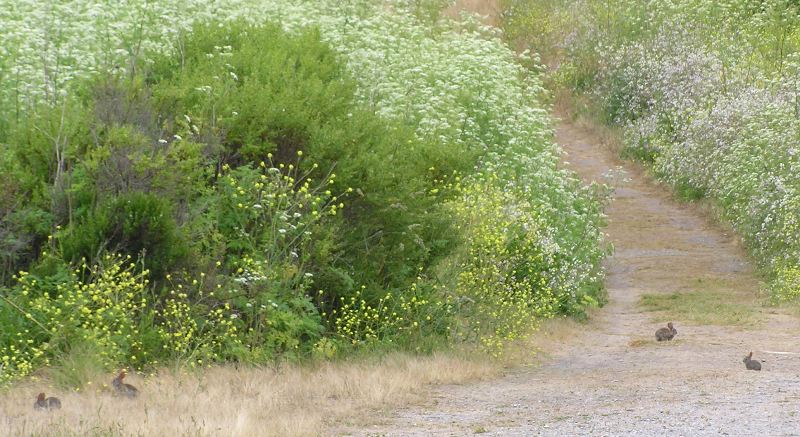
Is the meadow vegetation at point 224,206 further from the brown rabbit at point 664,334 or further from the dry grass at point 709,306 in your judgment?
the dry grass at point 709,306

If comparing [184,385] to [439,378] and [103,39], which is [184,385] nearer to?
[439,378]

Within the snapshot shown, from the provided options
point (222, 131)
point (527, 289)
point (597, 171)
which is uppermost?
point (222, 131)

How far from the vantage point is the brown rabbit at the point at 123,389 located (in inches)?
370

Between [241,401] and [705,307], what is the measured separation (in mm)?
10726

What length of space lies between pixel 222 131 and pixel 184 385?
3.08 m

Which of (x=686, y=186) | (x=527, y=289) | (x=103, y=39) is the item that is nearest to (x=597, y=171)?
(x=686, y=186)

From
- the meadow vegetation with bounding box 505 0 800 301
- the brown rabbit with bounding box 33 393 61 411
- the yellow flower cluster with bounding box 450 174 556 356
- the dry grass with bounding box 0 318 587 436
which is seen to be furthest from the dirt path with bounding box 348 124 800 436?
the brown rabbit with bounding box 33 393 61 411

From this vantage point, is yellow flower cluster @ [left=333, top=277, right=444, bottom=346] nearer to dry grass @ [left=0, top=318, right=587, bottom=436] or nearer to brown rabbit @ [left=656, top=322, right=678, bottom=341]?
dry grass @ [left=0, top=318, right=587, bottom=436]

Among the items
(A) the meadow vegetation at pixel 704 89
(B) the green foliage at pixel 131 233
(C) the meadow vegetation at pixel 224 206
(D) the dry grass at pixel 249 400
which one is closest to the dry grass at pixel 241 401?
(D) the dry grass at pixel 249 400

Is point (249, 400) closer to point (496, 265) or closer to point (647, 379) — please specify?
point (647, 379)

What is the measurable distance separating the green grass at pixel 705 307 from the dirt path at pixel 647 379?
14 centimetres

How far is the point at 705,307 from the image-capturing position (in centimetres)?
1844

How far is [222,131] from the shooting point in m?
12.1

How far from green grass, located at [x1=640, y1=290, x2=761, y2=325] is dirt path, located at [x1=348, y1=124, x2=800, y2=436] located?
137 millimetres
